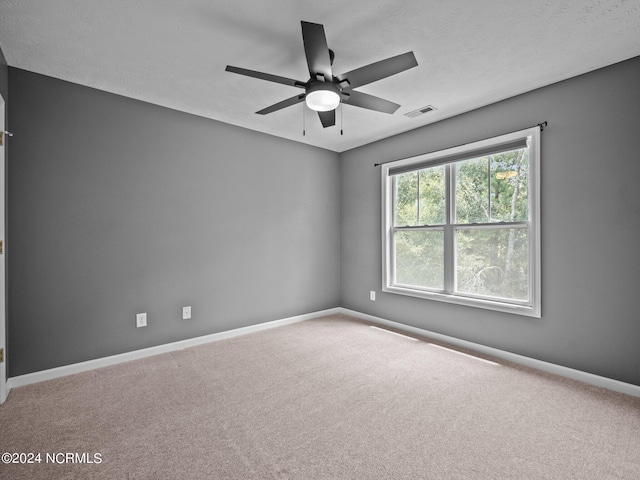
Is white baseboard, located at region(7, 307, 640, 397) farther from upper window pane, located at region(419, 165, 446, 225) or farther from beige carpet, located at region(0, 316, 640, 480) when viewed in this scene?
upper window pane, located at region(419, 165, 446, 225)

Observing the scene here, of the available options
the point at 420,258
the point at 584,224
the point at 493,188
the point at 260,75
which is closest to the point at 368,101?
the point at 260,75

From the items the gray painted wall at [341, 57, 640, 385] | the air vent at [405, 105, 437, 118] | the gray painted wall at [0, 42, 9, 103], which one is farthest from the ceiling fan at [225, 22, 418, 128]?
the gray painted wall at [0, 42, 9, 103]

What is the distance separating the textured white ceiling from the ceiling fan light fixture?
1.34ft

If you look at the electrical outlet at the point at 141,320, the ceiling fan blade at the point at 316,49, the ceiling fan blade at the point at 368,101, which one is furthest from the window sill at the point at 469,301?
the electrical outlet at the point at 141,320

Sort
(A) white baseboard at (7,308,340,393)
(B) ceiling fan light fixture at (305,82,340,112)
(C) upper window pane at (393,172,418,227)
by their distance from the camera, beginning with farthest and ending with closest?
1. (C) upper window pane at (393,172,418,227)
2. (A) white baseboard at (7,308,340,393)
3. (B) ceiling fan light fixture at (305,82,340,112)

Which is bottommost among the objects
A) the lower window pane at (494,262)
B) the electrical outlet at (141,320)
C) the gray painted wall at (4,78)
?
the electrical outlet at (141,320)

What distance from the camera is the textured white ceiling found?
1847 millimetres

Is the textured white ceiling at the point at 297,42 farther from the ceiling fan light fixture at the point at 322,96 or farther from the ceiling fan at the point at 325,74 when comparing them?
the ceiling fan light fixture at the point at 322,96

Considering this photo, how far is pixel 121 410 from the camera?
6.95ft

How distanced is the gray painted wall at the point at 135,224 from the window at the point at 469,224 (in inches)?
56.6

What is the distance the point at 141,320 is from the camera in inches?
120

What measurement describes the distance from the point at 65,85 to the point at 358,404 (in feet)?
11.9

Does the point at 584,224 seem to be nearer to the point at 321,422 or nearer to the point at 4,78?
the point at 321,422

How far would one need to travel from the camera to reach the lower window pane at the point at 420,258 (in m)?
3.72
